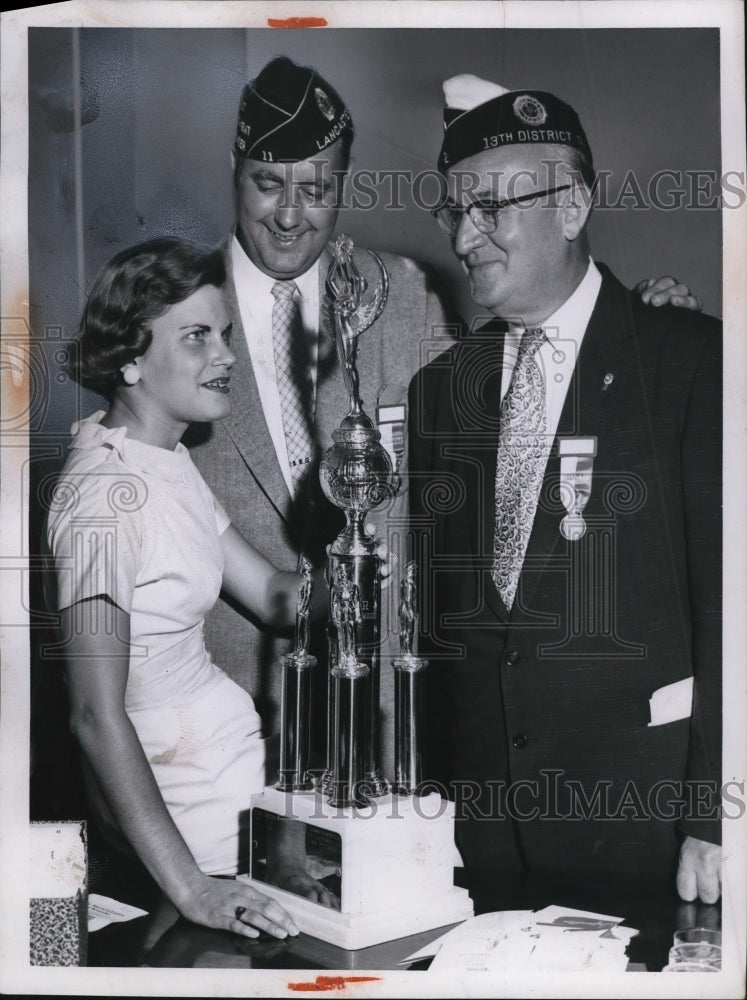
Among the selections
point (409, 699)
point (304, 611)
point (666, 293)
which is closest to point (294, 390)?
point (304, 611)

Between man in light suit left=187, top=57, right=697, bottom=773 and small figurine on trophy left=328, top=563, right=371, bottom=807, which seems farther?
Answer: man in light suit left=187, top=57, right=697, bottom=773

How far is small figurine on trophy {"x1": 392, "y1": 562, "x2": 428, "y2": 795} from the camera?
2.40 metres

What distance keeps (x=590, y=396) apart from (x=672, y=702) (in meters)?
0.67

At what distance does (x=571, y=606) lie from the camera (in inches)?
98.1

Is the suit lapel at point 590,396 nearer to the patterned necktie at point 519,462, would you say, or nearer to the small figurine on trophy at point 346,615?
the patterned necktie at point 519,462

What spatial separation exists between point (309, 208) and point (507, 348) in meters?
0.52

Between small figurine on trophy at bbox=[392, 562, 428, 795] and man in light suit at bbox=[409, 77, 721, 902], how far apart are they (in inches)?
4.9

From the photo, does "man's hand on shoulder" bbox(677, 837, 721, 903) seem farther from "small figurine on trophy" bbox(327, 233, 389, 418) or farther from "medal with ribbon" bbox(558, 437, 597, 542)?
"small figurine on trophy" bbox(327, 233, 389, 418)

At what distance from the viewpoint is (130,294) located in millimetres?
2533

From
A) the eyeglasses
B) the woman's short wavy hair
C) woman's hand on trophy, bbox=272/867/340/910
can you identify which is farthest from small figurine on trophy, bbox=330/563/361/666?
the eyeglasses

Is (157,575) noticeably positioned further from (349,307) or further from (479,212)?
(479,212)

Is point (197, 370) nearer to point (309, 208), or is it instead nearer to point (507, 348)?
point (309, 208)

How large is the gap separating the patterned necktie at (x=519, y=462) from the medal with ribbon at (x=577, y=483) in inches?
2.1

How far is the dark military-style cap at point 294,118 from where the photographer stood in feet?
8.30
